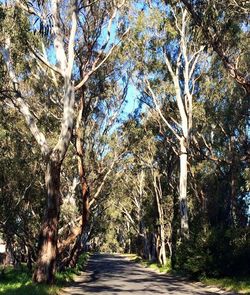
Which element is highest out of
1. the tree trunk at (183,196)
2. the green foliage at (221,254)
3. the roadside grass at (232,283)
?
the tree trunk at (183,196)

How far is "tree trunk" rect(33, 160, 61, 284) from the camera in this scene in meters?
16.1

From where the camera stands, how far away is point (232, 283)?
69.8ft

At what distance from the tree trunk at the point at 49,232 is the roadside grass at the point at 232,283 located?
7500 millimetres

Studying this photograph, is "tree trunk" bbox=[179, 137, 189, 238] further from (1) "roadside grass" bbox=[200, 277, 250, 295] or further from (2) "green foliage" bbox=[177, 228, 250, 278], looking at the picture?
(1) "roadside grass" bbox=[200, 277, 250, 295]

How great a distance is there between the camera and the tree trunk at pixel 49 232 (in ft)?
52.9

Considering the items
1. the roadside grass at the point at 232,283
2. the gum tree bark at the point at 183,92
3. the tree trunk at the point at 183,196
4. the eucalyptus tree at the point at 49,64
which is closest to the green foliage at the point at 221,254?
the roadside grass at the point at 232,283

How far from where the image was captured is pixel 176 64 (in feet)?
104

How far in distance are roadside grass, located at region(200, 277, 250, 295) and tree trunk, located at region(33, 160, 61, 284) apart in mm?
7500

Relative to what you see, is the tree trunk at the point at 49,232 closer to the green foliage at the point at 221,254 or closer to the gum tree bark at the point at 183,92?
the green foliage at the point at 221,254

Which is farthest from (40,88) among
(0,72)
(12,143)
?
(0,72)

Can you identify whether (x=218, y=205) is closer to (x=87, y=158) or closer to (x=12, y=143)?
(x=87, y=158)

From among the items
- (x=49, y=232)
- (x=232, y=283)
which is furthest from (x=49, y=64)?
(x=232, y=283)

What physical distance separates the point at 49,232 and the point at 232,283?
916 centimetres

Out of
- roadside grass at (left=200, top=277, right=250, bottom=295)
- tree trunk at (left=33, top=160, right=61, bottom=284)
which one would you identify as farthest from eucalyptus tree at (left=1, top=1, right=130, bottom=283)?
roadside grass at (left=200, top=277, right=250, bottom=295)
